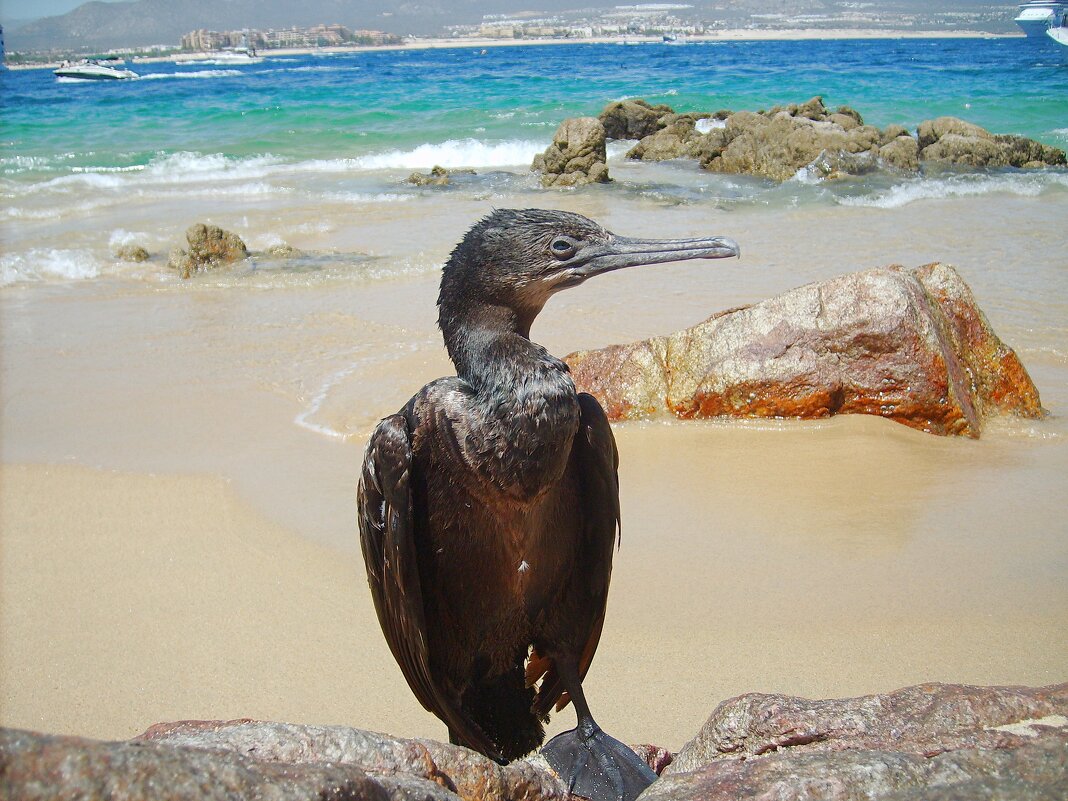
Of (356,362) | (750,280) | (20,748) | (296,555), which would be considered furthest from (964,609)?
(750,280)

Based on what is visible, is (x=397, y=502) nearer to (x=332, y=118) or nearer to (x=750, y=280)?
(x=750, y=280)

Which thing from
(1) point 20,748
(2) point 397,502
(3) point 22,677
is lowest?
(3) point 22,677

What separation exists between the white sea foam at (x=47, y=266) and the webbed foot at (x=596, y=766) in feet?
28.6

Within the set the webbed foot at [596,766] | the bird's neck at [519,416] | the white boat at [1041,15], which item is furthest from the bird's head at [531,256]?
the white boat at [1041,15]

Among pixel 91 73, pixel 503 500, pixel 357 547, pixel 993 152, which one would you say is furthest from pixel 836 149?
pixel 91 73

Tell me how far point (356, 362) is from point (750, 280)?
403 centimetres

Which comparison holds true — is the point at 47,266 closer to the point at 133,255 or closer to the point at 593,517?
the point at 133,255

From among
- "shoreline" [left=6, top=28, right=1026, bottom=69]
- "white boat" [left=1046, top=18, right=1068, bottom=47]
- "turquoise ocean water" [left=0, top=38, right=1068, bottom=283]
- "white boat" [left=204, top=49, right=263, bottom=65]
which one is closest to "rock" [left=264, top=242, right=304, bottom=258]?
"turquoise ocean water" [left=0, top=38, right=1068, bottom=283]

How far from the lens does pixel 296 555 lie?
14.2 ft

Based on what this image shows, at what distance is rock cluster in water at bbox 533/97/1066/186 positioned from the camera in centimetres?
1725

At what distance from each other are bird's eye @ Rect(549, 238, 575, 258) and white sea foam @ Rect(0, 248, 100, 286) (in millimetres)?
8537

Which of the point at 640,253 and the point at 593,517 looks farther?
the point at 593,517

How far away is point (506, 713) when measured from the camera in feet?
10.6

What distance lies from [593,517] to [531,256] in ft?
2.87
